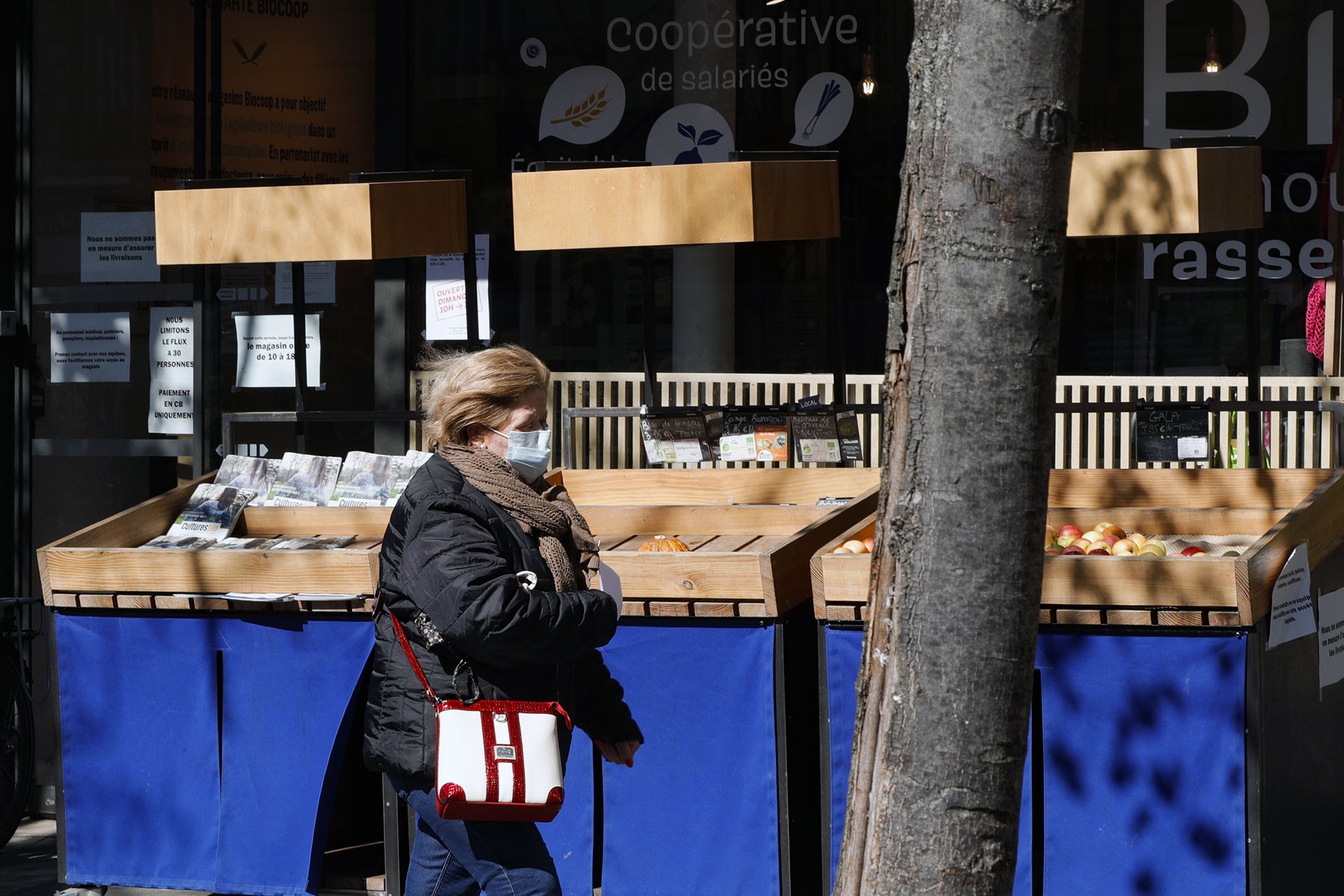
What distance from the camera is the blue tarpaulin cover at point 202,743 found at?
4793mm

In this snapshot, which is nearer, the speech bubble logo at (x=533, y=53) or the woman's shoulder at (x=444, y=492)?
the woman's shoulder at (x=444, y=492)

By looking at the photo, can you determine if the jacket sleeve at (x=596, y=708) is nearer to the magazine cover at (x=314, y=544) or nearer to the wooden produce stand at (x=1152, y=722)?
the wooden produce stand at (x=1152, y=722)

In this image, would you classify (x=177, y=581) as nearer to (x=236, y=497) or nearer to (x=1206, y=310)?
(x=236, y=497)

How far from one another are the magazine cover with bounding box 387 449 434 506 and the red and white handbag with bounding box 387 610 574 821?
2.33 meters

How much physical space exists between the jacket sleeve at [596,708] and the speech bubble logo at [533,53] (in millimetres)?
4356

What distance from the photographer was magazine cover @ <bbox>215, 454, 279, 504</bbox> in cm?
583

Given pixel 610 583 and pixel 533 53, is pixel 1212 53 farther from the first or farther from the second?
pixel 610 583

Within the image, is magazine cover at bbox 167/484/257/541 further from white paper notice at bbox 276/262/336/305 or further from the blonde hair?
the blonde hair

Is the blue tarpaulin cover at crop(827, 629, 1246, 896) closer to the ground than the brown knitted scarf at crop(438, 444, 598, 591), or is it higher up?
closer to the ground

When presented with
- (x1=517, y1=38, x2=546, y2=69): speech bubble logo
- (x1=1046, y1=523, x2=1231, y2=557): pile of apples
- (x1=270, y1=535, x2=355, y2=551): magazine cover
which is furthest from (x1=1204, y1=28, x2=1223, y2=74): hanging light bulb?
(x1=270, y1=535, x2=355, y2=551): magazine cover

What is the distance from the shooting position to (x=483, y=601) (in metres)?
3.20

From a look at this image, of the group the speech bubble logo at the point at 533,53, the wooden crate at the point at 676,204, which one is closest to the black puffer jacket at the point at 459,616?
the wooden crate at the point at 676,204

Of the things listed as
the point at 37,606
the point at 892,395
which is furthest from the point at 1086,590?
the point at 37,606

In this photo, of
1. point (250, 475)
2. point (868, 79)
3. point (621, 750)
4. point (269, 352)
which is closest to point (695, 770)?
point (621, 750)
